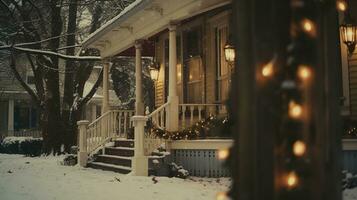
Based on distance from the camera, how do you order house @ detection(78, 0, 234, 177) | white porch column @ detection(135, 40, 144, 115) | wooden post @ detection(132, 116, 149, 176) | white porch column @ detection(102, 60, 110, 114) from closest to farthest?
wooden post @ detection(132, 116, 149, 176)
house @ detection(78, 0, 234, 177)
white porch column @ detection(135, 40, 144, 115)
white porch column @ detection(102, 60, 110, 114)

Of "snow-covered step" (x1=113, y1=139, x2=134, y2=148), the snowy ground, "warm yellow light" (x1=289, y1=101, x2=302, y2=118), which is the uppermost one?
"warm yellow light" (x1=289, y1=101, x2=302, y2=118)

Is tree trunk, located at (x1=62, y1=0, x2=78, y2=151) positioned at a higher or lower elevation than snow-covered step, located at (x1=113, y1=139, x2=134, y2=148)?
higher

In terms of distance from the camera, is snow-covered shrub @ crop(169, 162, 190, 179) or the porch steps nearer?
snow-covered shrub @ crop(169, 162, 190, 179)

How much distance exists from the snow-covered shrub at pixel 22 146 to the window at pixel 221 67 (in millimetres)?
14544

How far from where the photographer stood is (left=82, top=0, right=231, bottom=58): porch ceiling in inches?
433

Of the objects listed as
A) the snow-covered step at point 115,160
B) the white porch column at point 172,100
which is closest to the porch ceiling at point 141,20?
the white porch column at point 172,100

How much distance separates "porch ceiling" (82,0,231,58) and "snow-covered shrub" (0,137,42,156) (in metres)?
10.5

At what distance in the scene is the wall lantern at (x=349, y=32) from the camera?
32.2 ft

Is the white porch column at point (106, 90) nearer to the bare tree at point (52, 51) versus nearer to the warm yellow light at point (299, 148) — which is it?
the bare tree at point (52, 51)

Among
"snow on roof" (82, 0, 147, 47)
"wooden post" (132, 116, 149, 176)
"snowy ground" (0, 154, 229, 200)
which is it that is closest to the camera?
"snowy ground" (0, 154, 229, 200)

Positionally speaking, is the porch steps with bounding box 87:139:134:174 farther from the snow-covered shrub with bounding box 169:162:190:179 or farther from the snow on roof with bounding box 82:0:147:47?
the snow on roof with bounding box 82:0:147:47

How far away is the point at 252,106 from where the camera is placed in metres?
2.54

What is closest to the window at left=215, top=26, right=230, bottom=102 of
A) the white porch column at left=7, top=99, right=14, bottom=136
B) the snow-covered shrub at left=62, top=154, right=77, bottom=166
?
the snow-covered shrub at left=62, top=154, right=77, bottom=166

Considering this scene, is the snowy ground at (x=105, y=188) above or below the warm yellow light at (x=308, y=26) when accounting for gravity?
below
